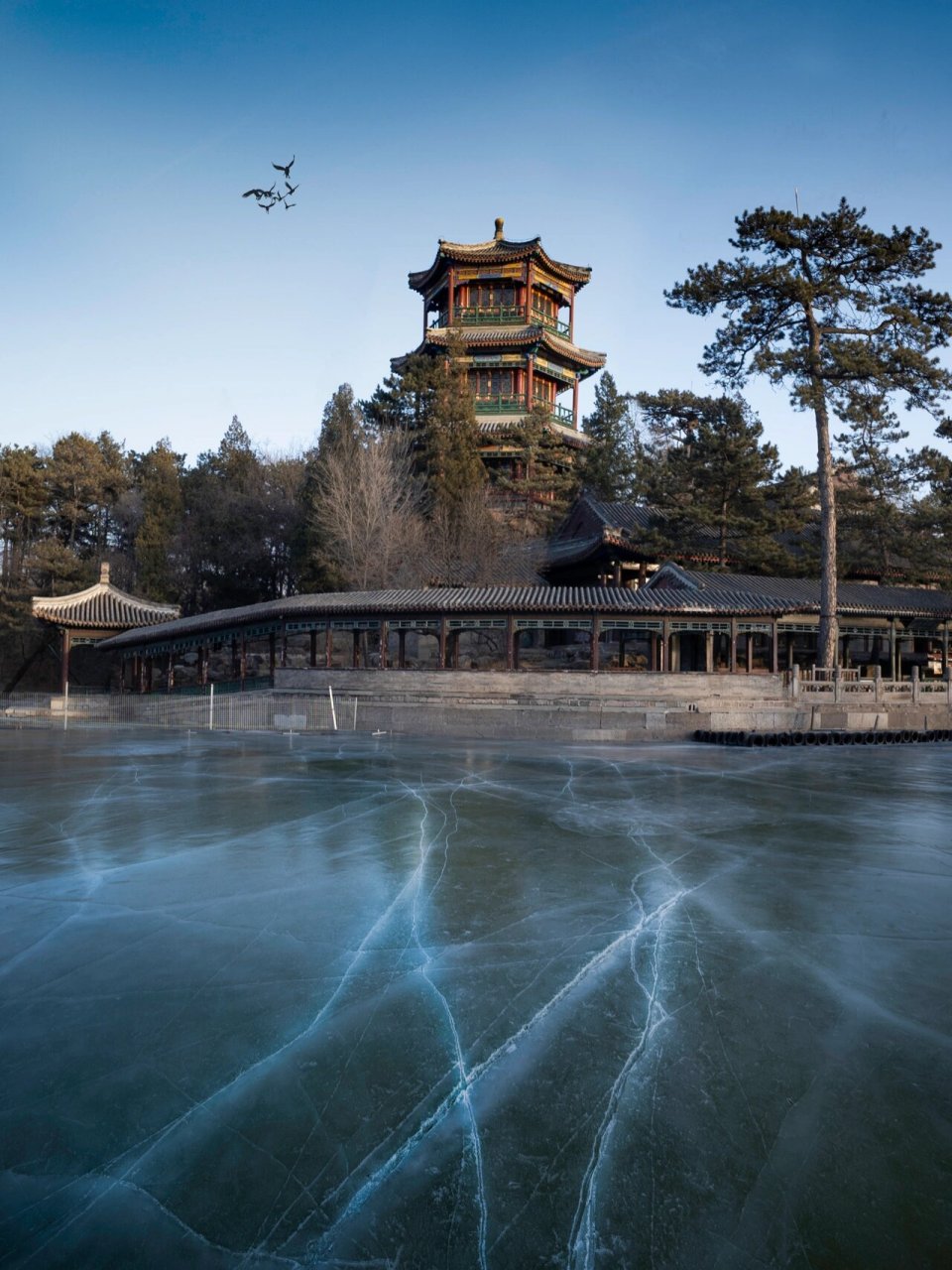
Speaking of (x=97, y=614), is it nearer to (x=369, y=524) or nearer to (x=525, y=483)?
(x=369, y=524)

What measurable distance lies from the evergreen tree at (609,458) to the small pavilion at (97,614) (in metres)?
20.9

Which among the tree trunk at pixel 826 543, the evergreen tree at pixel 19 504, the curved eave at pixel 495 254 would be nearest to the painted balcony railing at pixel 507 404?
the curved eave at pixel 495 254

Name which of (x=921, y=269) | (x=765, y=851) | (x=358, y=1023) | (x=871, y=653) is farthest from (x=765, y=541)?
(x=358, y=1023)

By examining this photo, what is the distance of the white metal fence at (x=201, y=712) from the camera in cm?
2222

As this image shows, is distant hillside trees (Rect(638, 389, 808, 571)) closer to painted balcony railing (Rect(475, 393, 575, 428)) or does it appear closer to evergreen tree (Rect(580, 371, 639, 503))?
evergreen tree (Rect(580, 371, 639, 503))

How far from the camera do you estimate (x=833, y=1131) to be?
106 inches

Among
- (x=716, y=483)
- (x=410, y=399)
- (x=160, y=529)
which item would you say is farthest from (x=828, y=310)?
(x=160, y=529)

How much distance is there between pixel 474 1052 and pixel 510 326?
1699 inches

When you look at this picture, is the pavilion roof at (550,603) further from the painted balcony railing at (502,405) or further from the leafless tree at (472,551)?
the painted balcony railing at (502,405)

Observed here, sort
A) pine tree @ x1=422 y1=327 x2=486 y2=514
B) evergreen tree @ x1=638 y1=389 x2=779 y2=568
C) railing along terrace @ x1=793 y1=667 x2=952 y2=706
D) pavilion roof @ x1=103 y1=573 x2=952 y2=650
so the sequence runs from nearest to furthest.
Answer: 1. railing along terrace @ x1=793 y1=667 x2=952 y2=706
2. pavilion roof @ x1=103 y1=573 x2=952 y2=650
3. evergreen tree @ x1=638 y1=389 x2=779 y2=568
4. pine tree @ x1=422 y1=327 x2=486 y2=514

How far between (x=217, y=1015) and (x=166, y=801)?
6110mm

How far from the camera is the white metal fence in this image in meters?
22.2

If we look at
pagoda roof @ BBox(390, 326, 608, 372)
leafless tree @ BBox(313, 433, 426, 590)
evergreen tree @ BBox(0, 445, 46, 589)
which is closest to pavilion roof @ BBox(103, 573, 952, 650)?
leafless tree @ BBox(313, 433, 426, 590)

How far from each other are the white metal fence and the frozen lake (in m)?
15.2
